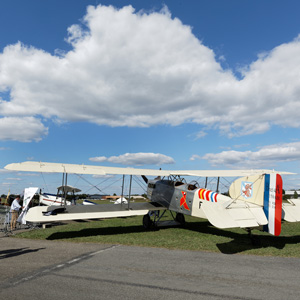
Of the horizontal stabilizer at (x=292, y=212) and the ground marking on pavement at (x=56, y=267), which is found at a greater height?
the horizontal stabilizer at (x=292, y=212)

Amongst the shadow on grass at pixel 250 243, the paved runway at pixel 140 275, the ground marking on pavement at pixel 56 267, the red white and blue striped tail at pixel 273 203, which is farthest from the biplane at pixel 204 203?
the ground marking on pavement at pixel 56 267

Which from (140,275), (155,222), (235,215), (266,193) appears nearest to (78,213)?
(155,222)

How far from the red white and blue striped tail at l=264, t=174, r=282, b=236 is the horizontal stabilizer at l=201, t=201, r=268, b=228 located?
0.21m

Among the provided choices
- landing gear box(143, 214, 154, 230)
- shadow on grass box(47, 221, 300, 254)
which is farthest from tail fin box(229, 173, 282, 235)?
landing gear box(143, 214, 154, 230)

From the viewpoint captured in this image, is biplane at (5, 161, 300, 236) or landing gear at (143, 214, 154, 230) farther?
landing gear at (143, 214, 154, 230)

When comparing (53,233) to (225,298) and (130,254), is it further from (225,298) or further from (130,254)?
(225,298)

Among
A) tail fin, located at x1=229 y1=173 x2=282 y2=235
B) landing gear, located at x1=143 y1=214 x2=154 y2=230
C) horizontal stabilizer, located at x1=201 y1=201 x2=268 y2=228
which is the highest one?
tail fin, located at x1=229 y1=173 x2=282 y2=235

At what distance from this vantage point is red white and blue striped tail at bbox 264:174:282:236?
8.48 metres

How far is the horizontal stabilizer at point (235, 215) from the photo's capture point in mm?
7688

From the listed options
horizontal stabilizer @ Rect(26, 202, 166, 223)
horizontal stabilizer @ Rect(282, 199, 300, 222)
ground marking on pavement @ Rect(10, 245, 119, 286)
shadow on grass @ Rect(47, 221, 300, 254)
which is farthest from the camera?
horizontal stabilizer @ Rect(26, 202, 166, 223)

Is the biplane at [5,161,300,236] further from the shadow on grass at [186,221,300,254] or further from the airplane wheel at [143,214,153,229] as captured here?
the shadow on grass at [186,221,300,254]

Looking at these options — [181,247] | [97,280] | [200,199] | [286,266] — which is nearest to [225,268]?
[286,266]

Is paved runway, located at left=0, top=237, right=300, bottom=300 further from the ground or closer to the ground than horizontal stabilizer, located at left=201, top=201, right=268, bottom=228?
closer to the ground

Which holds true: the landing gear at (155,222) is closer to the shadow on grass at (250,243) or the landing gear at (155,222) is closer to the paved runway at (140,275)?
the shadow on grass at (250,243)
